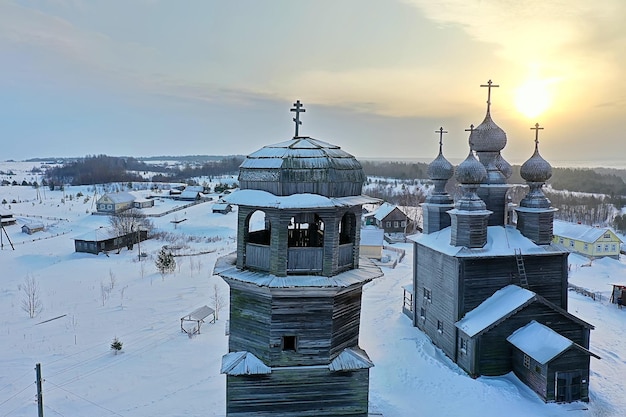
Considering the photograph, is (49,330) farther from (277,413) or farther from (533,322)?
(533,322)

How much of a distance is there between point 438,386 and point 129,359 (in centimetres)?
1152

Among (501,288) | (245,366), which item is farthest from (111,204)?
(245,366)

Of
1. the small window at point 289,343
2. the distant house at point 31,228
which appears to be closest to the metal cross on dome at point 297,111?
the small window at point 289,343

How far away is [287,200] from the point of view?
7.85 meters

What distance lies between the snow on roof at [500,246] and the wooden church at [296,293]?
8.49 meters

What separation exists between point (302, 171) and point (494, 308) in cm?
1077

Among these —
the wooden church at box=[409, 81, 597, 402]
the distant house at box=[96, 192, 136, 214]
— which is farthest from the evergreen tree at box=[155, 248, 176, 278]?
the distant house at box=[96, 192, 136, 214]

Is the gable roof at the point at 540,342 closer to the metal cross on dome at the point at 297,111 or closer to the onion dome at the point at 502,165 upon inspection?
the onion dome at the point at 502,165

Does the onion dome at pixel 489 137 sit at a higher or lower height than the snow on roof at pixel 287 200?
higher

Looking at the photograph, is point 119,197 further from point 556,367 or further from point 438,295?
point 556,367

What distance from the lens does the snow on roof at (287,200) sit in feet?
25.5

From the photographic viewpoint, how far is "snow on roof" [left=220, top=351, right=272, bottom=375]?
8.34m

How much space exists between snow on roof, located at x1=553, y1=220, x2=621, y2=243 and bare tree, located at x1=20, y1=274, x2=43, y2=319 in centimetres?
4119

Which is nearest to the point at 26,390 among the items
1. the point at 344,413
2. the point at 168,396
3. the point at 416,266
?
the point at 168,396
